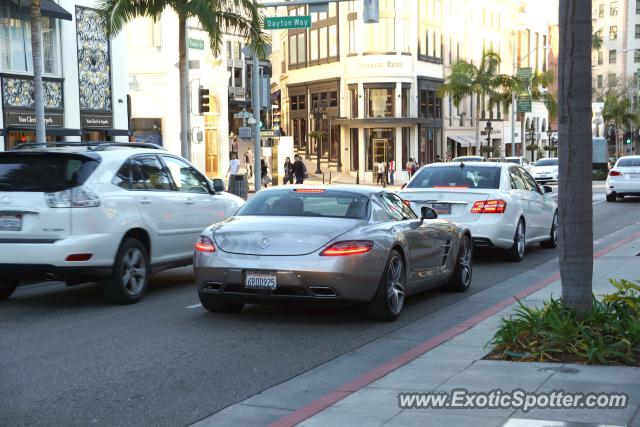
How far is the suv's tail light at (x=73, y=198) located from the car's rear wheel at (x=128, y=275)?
69cm

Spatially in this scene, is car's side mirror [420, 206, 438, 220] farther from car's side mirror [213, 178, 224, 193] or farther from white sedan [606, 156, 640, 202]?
white sedan [606, 156, 640, 202]

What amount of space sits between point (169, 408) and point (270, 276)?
9.12 ft

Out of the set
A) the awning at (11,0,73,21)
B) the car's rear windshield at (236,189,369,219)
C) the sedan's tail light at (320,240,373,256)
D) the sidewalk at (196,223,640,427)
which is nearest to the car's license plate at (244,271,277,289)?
the sedan's tail light at (320,240,373,256)

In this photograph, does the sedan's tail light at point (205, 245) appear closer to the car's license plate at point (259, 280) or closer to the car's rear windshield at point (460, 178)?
the car's license plate at point (259, 280)

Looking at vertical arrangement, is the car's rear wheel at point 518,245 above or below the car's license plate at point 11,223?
below

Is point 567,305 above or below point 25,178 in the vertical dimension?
below

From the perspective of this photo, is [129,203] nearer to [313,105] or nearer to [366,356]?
[366,356]

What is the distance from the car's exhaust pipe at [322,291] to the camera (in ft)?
28.7

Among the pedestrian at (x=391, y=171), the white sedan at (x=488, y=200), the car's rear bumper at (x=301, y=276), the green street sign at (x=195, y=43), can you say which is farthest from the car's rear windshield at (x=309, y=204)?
the pedestrian at (x=391, y=171)

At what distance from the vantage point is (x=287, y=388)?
6.70 m

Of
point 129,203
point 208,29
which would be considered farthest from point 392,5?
point 129,203

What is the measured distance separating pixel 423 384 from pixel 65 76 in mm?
25085

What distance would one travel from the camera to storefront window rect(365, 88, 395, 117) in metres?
64.2

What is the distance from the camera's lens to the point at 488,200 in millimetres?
14438
